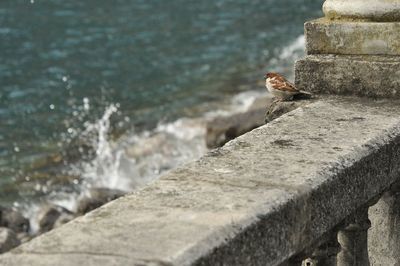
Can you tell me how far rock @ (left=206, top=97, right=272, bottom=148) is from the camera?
1569 centimetres

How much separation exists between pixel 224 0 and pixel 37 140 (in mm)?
13523

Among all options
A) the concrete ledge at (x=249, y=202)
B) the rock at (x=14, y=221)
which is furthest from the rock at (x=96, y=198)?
the concrete ledge at (x=249, y=202)

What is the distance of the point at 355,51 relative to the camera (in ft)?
16.2

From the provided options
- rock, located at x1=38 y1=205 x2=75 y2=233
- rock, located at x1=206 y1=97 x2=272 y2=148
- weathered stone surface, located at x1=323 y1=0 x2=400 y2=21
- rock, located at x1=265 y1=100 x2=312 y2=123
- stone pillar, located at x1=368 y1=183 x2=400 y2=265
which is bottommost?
rock, located at x1=38 y1=205 x2=75 y2=233

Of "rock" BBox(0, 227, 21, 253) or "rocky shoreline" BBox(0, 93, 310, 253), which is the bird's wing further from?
"rock" BBox(0, 227, 21, 253)

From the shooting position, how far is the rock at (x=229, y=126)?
1569cm

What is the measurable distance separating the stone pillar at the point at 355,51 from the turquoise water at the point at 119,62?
1015cm

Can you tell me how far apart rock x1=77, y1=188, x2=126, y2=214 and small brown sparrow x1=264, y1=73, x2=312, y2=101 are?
823cm

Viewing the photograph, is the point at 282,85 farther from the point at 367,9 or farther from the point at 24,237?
the point at 24,237

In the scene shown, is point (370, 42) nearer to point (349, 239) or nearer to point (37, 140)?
point (349, 239)

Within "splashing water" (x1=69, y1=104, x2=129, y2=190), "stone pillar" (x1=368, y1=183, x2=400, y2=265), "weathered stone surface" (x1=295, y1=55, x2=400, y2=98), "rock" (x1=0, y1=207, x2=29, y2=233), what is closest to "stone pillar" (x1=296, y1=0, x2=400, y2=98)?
"weathered stone surface" (x1=295, y1=55, x2=400, y2=98)

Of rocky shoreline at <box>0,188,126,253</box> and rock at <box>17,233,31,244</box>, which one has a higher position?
rocky shoreline at <box>0,188,126,253</box>

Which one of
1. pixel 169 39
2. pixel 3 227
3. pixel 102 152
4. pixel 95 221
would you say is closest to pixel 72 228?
pixel 95 221

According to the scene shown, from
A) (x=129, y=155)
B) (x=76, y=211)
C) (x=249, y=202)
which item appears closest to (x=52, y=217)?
(x=76, y=211)
